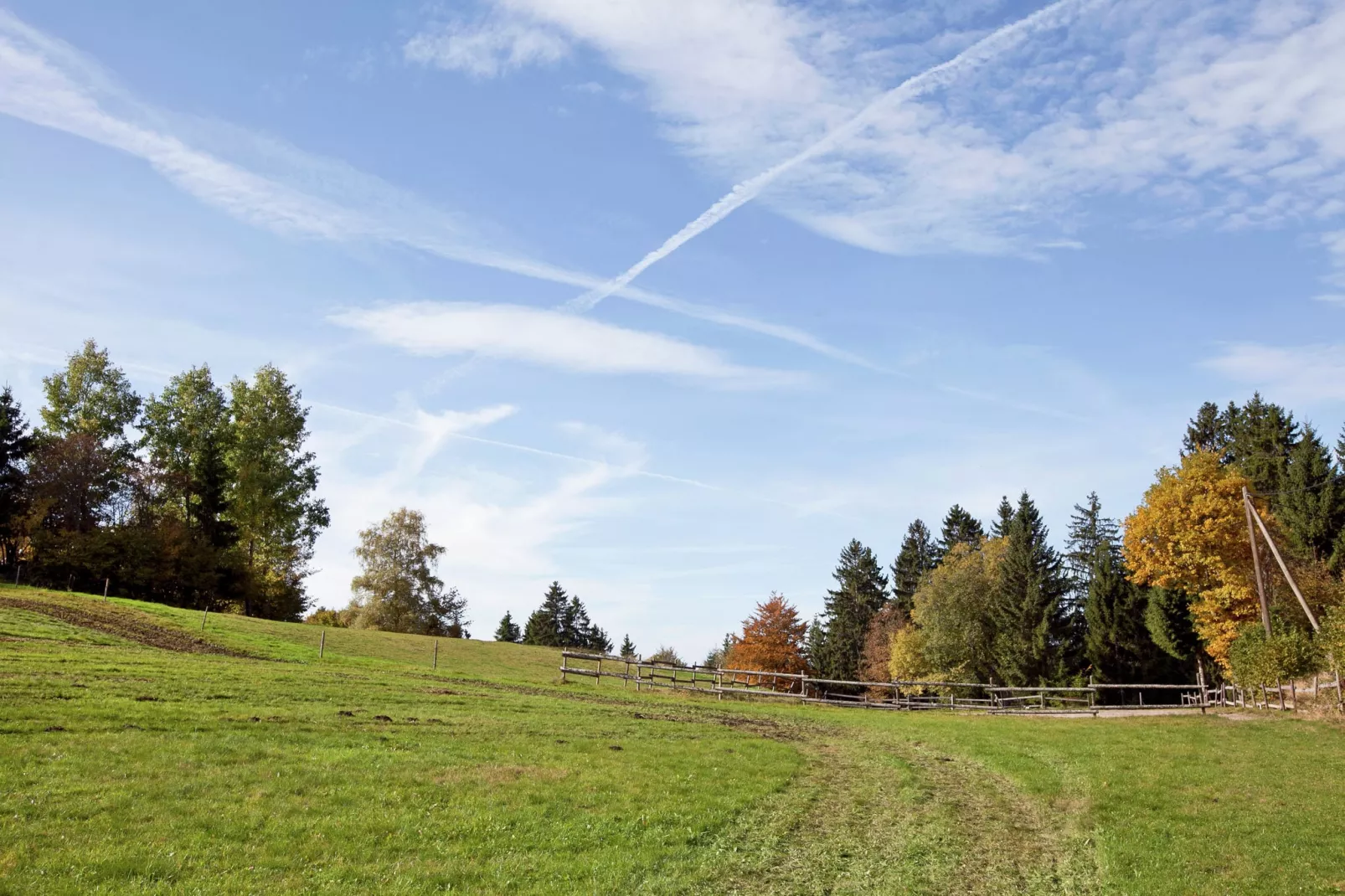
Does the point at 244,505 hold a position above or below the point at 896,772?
above

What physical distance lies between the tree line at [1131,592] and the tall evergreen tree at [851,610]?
8.5 inches

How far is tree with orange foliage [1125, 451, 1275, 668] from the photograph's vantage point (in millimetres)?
49281

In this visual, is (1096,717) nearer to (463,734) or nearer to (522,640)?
(463,734)

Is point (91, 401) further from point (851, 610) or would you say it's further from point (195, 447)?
point (851, 610)

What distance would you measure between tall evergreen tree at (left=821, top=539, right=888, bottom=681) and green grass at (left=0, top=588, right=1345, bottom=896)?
65.9 meters

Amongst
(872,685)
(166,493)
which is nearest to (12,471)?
(166,493)

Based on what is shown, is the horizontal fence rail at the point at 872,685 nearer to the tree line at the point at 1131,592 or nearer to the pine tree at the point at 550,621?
the tree line at the point at 1131,592

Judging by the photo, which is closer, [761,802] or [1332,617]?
[761,802]

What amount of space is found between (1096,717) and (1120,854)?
1143 inches

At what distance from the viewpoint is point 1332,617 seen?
3531cm

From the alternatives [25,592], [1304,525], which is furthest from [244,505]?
[1304,525]

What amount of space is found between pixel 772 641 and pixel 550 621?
5368 centimetres

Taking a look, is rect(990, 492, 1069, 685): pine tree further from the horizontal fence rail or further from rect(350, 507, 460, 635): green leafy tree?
rect(350, 507, 460, 635): green leafy tree

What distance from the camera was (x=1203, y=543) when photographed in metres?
49.6
